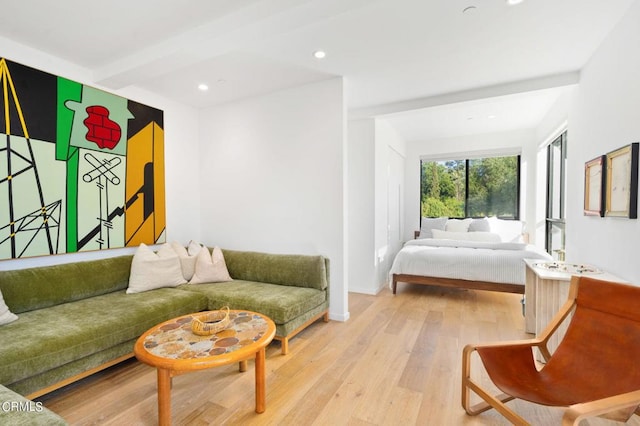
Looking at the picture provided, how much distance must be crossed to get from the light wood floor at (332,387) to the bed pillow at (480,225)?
101 inches

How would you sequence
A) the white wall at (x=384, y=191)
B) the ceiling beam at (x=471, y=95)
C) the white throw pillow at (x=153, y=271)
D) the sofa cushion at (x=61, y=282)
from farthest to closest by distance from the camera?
the white wall at (x=384, y=191)
the ceiling beam at (x=471, y=95)
the white throw pillow at (x=153, y=271)
the sofa cushion at (x=61, y=282)

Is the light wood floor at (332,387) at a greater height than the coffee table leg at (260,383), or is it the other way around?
the coffee table leg at (260,383)

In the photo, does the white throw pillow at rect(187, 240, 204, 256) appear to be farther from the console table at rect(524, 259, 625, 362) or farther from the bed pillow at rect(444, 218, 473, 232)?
the bed pillow at rect(444, 218, 473, 232)

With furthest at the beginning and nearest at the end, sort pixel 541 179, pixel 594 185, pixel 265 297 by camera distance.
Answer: pixel 541 179
pixel 265 297
pixel 594 185

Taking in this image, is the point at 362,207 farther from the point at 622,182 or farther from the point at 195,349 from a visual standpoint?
the point at 195,349

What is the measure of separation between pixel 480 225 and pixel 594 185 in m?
2.95

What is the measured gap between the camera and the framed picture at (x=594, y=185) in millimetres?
2455

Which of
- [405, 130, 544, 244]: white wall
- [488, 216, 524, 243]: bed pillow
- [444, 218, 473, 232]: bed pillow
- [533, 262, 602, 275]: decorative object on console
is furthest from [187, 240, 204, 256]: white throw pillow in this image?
[488, 216, 524, 243]: bed pillow

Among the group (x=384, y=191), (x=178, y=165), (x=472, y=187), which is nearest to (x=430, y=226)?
(x=472, y=187)

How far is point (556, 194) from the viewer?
461 centimetres

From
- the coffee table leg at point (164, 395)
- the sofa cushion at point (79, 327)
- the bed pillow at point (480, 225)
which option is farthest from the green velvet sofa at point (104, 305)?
Answer: the bed pillow at point (480, 225)

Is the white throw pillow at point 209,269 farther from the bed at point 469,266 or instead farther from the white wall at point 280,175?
the bed at point 469,266

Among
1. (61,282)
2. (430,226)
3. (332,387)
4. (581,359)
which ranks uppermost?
(430,226)

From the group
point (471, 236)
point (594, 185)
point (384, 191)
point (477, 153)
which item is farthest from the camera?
point (477, 153)
